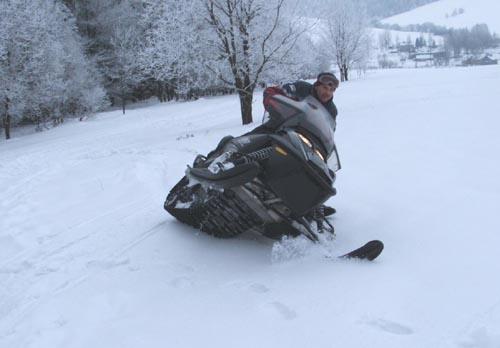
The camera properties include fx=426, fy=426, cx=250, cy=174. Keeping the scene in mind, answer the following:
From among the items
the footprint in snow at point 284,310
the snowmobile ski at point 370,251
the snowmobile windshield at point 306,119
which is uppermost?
the snowmobile windshield at point 306,119

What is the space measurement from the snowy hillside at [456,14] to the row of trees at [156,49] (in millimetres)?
120305

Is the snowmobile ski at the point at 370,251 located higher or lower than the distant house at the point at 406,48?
lower

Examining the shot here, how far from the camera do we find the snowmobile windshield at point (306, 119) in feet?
9.91

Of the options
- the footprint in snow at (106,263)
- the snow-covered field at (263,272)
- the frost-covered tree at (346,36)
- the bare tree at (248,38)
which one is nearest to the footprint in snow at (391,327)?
the snow-covered field at (263,272)

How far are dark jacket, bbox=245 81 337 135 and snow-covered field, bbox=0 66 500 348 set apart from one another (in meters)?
0.89

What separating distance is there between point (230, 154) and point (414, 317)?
160 centimetres

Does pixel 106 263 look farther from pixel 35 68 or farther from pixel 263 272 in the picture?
pixel 35 68

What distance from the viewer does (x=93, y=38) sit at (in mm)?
30922

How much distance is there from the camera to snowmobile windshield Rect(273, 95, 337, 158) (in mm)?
3020

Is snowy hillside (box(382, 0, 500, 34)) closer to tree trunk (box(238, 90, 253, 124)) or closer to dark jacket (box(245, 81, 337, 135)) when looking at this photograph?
tree trunk (box(238, 90, 253, 124))

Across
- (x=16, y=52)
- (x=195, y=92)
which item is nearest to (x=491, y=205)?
(x=16, y=52)

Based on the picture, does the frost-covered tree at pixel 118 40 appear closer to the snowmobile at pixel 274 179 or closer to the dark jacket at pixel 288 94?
the dark jacket at pixel 288 94

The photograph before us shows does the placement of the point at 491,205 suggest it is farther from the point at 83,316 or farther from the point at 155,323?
the point at 83,316

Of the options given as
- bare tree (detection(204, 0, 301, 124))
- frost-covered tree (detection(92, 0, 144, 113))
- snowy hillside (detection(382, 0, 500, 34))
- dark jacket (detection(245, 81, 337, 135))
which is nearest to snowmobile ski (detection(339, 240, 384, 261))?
dark jacket (detection(245, 81, 337, 135))
